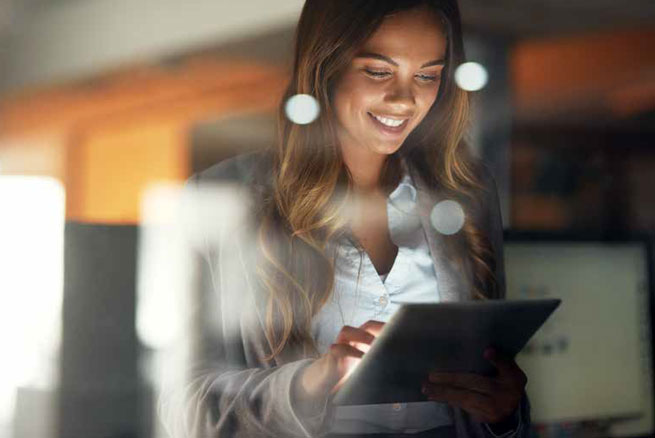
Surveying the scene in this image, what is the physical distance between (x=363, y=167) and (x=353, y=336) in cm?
19

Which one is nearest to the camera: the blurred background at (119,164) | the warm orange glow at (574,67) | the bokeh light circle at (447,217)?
the blurred background at (119,164)

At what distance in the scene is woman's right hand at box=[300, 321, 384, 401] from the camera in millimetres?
893

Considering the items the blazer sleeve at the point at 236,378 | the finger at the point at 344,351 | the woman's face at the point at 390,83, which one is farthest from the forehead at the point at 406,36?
the finger at the point at 344,351

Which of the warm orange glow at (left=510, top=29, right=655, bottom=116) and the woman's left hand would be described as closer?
the woman's left hand

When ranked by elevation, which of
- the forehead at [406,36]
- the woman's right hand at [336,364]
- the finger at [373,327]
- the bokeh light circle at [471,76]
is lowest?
the woman's right hand at [336,364]

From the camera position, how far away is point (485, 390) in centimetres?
96

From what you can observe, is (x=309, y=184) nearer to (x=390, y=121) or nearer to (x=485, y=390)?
(x=390, y=121)

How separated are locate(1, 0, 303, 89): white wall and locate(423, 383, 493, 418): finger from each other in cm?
45

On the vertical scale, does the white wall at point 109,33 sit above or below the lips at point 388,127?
above

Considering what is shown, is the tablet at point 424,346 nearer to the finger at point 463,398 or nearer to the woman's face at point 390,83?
the finger at point 463,398

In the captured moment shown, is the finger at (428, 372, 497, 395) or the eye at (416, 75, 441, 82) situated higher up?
the eye at (416, 75, 441, 82)

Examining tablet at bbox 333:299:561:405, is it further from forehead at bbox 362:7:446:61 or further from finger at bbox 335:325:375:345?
forehead at bbox 362:7:446:61

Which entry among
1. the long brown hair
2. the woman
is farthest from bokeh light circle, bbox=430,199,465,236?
the long brown hair

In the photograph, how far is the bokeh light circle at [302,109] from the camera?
36.2 inches
